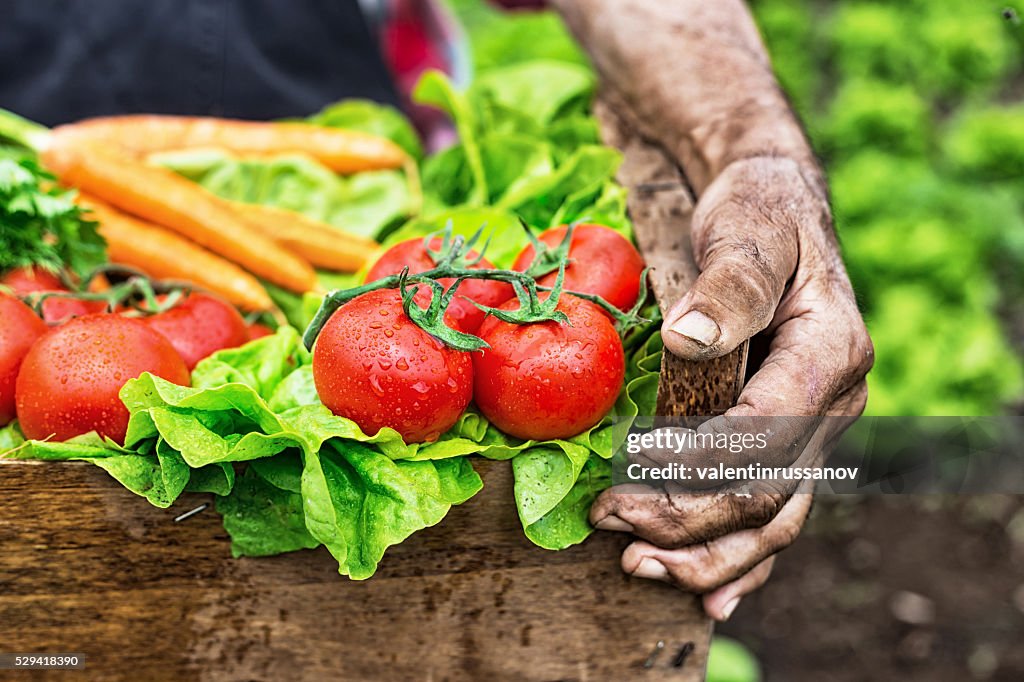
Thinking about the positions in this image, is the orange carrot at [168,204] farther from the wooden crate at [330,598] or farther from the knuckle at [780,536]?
the knuckle at [780,536]

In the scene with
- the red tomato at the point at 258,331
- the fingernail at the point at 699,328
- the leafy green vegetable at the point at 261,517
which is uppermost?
the fingernail at the point at 699,328

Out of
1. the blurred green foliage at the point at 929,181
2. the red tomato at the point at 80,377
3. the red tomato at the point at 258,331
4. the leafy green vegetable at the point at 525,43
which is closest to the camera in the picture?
the red tomato at the point at 80,377

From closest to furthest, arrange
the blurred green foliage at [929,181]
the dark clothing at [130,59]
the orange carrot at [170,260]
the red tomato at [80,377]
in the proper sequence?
the red tomato at [80,377] → the orange carrot at [170,260] → the dark clothing at [130,59] → the blurred green foliage at [929,181]

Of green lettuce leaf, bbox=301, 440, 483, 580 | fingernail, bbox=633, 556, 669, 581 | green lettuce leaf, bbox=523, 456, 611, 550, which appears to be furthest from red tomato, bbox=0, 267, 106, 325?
fingernail, bbox=633, 556, 669, 581

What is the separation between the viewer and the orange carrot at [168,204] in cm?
209

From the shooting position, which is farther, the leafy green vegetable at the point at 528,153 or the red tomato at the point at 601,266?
the leafy green vegetable at the point at 528,153

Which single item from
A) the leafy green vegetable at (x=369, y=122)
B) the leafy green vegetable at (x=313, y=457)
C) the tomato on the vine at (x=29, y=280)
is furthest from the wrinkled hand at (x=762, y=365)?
the leafy green vegetable at (x=369, y=122)

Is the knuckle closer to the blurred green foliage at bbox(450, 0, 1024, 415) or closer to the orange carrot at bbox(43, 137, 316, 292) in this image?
the orange carrot at bbox(43, 137, 316, 292)

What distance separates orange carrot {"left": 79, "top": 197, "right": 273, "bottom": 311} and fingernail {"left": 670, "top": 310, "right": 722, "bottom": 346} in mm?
1037

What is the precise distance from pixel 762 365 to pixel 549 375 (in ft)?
1.14

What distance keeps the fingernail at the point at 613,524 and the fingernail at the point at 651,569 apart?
73mm

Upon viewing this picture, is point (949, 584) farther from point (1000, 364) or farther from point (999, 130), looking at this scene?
point (999, 130)

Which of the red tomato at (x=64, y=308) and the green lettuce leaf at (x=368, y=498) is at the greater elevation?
the red tomato at (x=64, y=308)

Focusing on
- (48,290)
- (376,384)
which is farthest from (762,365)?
(48,290)
